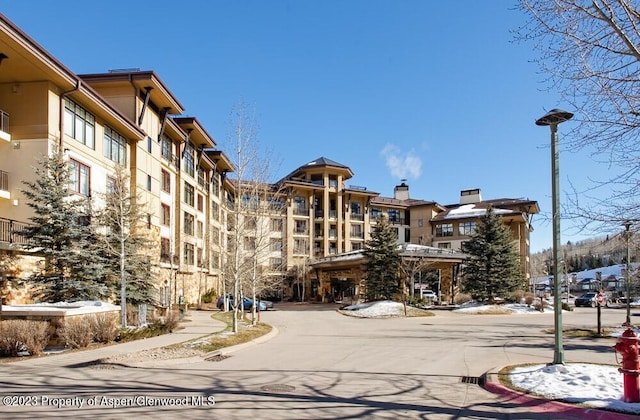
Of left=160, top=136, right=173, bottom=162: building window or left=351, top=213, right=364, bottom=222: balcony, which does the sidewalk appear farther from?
left=351, top=213, right=364, bottom=222: balcony

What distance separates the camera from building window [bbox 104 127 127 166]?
2920cm

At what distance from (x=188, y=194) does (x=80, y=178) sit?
18.0 meters

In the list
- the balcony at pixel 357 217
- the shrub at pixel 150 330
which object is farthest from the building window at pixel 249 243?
the balcony at pixel 357 217

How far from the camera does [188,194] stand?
44094mm

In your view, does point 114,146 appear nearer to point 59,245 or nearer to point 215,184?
point 59,245

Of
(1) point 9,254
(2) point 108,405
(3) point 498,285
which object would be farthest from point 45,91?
(3) point 498,285

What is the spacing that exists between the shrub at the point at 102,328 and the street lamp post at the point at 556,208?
41.8 ft

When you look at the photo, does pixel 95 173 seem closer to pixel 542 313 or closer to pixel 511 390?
pixel 511 390

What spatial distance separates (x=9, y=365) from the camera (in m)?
12.0

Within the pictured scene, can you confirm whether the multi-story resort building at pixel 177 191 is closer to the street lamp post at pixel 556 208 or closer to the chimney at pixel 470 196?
the chimney at pixel 470 196

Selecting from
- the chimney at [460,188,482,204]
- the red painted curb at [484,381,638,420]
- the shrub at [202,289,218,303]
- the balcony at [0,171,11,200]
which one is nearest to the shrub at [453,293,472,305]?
the shrub at [202,289,218,303]

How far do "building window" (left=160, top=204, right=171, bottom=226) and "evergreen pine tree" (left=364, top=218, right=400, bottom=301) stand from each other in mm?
16269

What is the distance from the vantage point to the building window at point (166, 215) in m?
37.9

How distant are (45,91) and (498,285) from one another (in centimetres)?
3536
